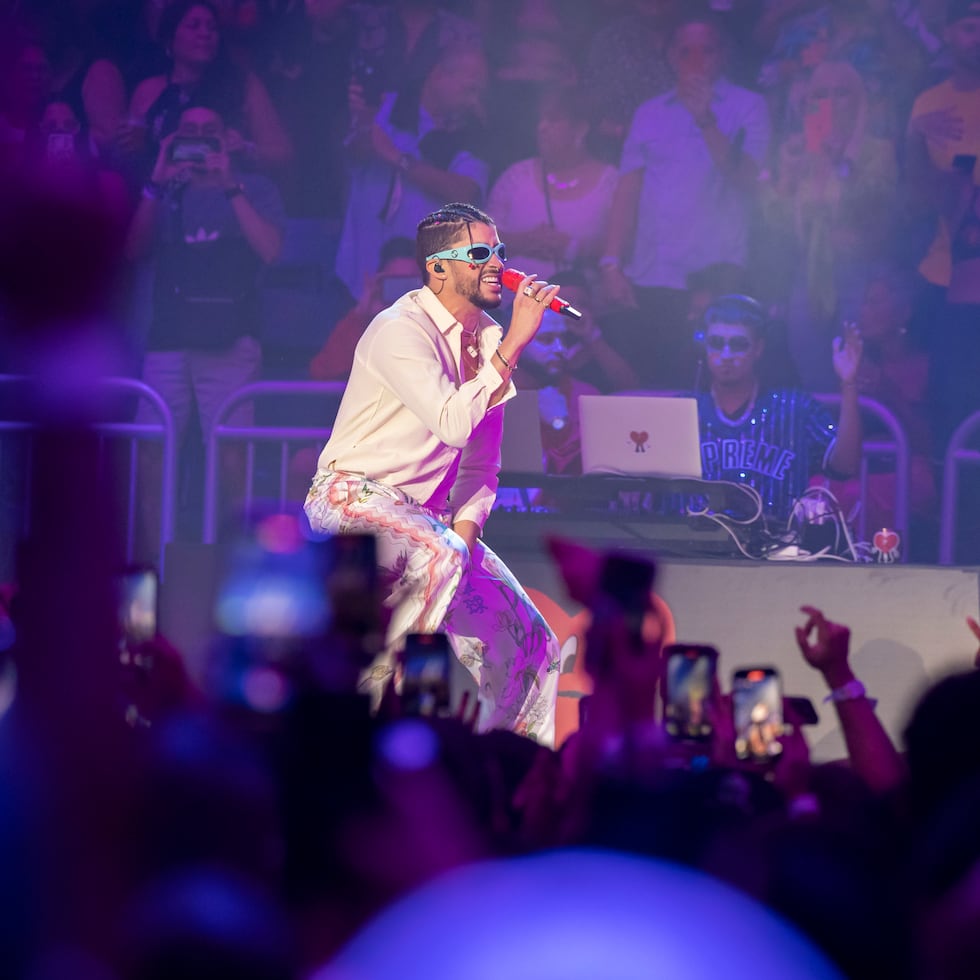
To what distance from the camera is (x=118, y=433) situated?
587cm

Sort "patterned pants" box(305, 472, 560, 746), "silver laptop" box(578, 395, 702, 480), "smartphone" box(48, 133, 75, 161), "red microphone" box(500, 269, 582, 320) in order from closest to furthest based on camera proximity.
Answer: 1. "patterned pants" box(305, 472, 560, 746)
2. "red microphone" box(500, 269, 582, 320)
3. "silver laptop" box(578, 395, 702, 480)
4. "smartphone" box(48, 133, 75, 161)

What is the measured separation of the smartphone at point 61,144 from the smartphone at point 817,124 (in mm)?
4032

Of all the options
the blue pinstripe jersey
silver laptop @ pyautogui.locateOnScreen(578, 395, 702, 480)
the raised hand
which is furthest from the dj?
the raised hand

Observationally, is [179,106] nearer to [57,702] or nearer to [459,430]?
[459,430]

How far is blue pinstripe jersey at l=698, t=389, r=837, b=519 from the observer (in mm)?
6047

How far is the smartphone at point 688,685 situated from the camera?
169 cm

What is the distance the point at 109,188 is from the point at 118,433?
16.3 feet

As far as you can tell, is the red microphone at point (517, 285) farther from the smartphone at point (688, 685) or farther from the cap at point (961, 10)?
the cap at point (961, 10)

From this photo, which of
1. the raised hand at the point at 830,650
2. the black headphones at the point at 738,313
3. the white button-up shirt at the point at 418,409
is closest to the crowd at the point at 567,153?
the black headphones at the point at 738,313

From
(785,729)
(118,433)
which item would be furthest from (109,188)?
(118,433)

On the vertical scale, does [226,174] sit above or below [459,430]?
above

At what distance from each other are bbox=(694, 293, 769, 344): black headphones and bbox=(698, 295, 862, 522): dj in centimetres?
4

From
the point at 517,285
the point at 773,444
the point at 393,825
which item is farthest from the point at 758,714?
the point at 773,444

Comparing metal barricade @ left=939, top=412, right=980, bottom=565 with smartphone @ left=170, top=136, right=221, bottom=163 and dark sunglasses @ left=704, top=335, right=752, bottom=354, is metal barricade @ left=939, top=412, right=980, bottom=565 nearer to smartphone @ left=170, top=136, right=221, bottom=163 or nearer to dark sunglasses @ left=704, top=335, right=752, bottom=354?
dark sunglasses @ left=704, top=335, right=752, bottom=354
